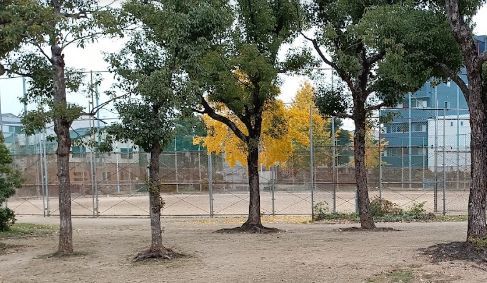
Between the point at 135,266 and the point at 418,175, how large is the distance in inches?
847

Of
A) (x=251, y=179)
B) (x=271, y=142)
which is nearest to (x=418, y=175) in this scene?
(x=271, y=142)

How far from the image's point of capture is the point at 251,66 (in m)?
12.3

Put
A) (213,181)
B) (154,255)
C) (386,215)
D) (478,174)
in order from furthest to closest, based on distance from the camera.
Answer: (213,181), (386,215), (154,255), (478,174)

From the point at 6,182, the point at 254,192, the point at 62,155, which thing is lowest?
the point at 254,192

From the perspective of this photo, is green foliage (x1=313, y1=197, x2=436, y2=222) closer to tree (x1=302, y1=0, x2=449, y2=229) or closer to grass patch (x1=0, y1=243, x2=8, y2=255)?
tree (x1=302, y1=0, x2=449, y2=229)

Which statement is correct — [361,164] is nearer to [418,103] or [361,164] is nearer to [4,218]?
[4,218]

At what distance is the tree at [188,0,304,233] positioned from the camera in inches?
485

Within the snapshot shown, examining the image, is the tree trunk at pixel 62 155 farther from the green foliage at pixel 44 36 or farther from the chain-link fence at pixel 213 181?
the chain-link fence at pixel 213 181

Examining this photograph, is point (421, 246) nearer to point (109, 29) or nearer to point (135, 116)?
point (135, 116)

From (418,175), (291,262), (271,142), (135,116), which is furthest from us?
(418,175)

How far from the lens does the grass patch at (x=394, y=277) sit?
725 cm

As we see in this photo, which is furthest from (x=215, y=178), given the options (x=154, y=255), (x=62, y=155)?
(x=154, y=255)

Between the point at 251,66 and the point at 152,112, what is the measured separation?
11.8 ft

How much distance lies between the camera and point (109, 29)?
9.24 m
